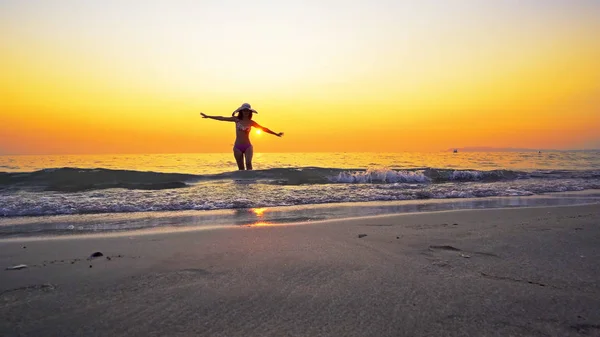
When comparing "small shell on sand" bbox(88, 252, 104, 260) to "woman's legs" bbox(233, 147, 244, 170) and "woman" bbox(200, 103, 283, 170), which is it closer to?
"woman" bbox(200, 103, 283, 170)

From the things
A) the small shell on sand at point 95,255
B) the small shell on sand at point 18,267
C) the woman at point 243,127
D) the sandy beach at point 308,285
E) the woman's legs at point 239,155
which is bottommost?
the small shell on sand at point 18,267

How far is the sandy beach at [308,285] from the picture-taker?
71.5 inches

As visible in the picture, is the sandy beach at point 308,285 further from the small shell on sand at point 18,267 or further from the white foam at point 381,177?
the white foam at point 381,177

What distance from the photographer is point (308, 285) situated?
2393mm

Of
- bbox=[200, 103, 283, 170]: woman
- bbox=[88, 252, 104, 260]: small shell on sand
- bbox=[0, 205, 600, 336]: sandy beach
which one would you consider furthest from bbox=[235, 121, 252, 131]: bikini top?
bbox=[88, 252, 104, 260]: small shell on sand

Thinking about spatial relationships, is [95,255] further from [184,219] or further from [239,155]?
[239,155]

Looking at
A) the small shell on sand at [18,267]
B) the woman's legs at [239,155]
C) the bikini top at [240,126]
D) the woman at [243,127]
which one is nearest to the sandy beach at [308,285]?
the small shell on sand at [18,267]

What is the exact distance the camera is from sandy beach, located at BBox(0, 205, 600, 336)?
182 cm

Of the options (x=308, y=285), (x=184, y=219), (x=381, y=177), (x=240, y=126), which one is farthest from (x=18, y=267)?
(x=381, y=177)

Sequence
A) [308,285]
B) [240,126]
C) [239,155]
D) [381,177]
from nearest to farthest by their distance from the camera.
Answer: [308,285]
[240,126]
[239,155]
[381,177]

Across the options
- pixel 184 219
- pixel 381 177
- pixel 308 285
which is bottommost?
pixel 184 219

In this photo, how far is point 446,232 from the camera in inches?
166

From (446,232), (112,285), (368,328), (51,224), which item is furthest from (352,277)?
(51,224)

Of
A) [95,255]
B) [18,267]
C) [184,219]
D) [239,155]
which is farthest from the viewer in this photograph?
[239,155]
